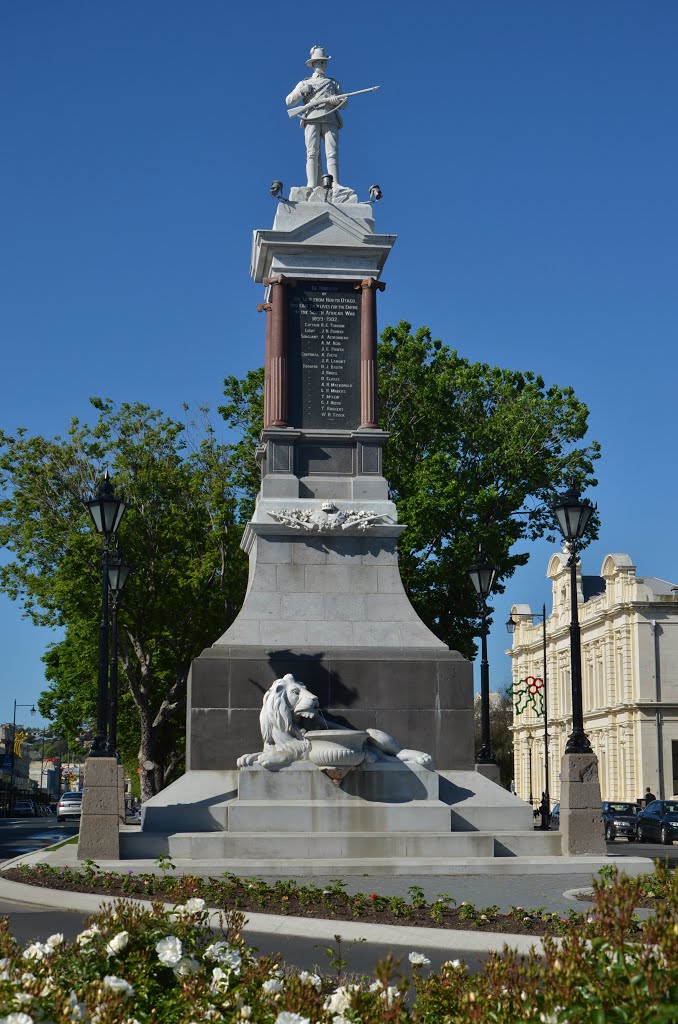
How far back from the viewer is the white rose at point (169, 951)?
6.64m

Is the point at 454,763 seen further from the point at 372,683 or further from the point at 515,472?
the point at 515,472

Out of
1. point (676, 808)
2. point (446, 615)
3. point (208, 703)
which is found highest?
point (446, 615)

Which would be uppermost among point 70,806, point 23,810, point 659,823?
point 659,823

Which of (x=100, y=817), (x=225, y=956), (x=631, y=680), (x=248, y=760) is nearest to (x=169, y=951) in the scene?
(x=225, y=956)

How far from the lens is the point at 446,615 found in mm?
42312

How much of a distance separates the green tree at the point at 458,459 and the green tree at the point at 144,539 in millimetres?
2270

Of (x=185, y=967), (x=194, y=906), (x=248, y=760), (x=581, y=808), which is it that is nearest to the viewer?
(x=185, y=967)

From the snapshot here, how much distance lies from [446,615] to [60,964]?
117ft

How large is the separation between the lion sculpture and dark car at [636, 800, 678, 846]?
22477 millimetres

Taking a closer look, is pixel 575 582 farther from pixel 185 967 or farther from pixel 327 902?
pixel 185 967

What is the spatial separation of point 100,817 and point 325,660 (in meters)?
5.18

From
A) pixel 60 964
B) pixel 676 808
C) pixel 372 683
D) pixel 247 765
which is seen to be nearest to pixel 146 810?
pixel 247 765

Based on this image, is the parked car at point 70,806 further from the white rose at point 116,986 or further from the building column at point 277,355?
the white rose at point 116,986

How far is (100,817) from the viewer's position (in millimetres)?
18875
